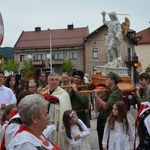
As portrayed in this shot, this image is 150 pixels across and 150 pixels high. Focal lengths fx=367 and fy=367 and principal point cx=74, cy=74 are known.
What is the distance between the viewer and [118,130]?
242 inches

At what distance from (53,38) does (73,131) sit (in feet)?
198

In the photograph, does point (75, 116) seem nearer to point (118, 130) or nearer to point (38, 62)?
point (118, 130)

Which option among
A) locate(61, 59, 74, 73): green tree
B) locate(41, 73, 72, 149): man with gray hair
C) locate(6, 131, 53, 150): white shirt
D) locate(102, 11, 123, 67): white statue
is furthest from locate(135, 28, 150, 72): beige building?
locate(6, 131, 53, 150): white shirt

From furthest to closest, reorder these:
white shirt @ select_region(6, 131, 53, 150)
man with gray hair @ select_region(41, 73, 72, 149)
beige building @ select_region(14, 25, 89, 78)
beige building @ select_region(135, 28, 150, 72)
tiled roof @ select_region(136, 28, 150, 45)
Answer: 1. tiled roof @ select_region(136, 28, 150, 45)
2. beige building @ select_region(135, 28, 150, 72)
3. beige building @ select_region(14, 25, 89, 78)
4. man with gray hair @ select_region(41, 73, 72, 149)
5. white shirt @ select_region(6, 131, 53, 150)

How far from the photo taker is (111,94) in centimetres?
645

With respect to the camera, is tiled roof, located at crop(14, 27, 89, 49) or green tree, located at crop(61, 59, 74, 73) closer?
green tree, located at crop(61, 59, 74, 73)

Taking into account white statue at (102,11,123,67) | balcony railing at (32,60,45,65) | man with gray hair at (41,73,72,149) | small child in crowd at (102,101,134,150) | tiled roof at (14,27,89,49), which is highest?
tiled roof at (14,27,89,49)

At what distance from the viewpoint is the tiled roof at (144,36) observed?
249 ft

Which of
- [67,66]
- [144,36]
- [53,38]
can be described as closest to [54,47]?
[53,38]

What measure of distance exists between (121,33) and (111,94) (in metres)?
10.8

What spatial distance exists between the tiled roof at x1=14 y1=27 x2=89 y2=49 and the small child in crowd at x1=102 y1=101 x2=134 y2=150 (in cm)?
5541

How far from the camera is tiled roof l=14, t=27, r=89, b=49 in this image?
62.9 m

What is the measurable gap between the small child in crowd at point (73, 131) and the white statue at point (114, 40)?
1124 cm

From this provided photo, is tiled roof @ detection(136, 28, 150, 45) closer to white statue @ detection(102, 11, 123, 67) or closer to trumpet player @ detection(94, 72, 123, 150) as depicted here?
white statue @ detection(102, 11, 123, 67)
